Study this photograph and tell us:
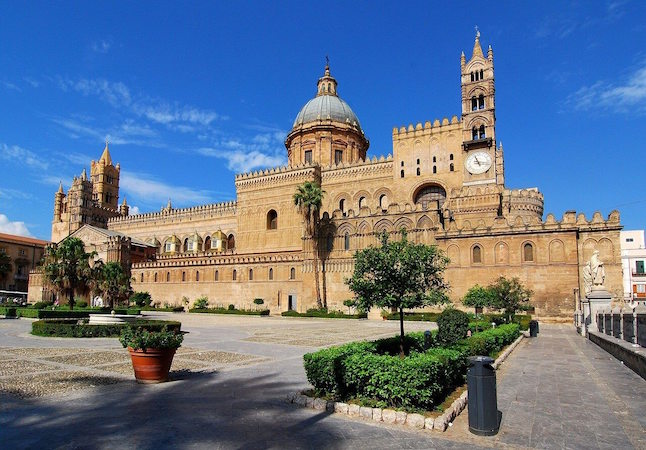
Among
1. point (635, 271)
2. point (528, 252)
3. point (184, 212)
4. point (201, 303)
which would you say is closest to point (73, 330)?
point (201, 303)

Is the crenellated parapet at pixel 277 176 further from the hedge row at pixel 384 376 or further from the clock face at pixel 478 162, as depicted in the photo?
the hedge row at pixel 384 376

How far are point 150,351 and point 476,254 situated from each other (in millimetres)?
34241

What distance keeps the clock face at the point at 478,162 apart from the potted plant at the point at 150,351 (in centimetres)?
3946

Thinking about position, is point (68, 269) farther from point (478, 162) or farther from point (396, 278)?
point (478, 162)

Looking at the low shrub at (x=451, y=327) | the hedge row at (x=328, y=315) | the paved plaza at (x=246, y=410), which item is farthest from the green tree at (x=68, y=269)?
the low shrub at (x=451, y=327)

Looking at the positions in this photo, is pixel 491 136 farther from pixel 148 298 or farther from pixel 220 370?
pixel 148 298

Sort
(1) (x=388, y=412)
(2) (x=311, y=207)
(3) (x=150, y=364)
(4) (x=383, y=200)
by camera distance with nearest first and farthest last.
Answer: (1) (x=388, y=412) → (3) (x=150, y=364) → (2) (x=311, y=207) → (4) (x=383, y=200)

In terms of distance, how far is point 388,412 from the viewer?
22.6 ft

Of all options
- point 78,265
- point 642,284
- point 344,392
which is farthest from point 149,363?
point 642,284

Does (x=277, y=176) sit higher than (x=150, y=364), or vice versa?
(x=277, y=176)

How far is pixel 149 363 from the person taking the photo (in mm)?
9242

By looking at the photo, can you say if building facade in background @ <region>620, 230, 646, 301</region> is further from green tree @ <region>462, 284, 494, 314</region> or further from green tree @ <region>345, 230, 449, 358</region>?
green tree @ <region>345, 230, 449, 358</region>

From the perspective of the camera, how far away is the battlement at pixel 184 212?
64000 mm

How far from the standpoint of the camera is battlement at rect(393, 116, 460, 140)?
4609 centimetres
